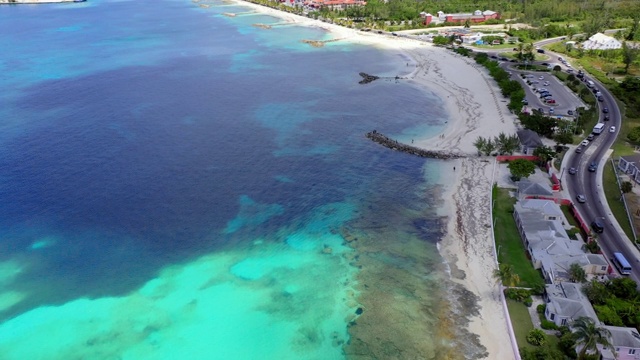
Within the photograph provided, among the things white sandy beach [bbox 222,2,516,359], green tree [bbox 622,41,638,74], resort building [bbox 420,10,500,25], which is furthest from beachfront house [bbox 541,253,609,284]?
resort building [bbox 420,10,500,25]

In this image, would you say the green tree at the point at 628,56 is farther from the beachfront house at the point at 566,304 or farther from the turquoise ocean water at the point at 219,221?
the beachfront house at the point at 566,304

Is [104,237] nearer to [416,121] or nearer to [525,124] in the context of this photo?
[416,121]

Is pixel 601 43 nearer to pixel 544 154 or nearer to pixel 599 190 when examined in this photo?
pixel 544 154

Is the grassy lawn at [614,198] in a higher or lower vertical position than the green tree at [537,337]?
higher

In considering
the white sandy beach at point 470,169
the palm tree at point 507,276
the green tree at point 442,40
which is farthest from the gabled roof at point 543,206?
the green tree at point 442,40

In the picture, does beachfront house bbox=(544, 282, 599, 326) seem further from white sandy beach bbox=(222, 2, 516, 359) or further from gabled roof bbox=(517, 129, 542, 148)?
gabled roof bbox=(517, 129, 542, 148)
